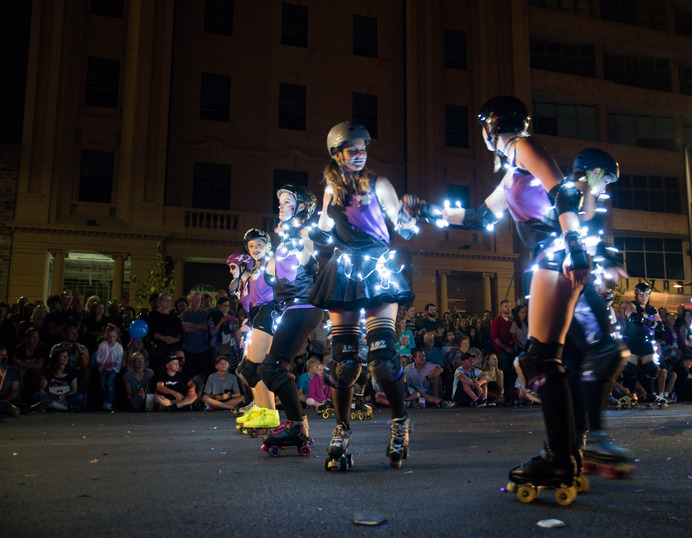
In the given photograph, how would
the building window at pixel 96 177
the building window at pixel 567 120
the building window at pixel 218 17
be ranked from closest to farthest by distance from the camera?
the building window at pixel 96 177 → the building window at pixel 218 17 → the building window at pixel 567 120

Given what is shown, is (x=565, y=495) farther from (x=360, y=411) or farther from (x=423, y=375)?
(x=423, y=375)

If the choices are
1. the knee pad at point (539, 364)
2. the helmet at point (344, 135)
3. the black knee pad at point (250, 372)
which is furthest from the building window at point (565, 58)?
the knee pad at point (539, 364)

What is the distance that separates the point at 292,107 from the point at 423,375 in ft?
49.3

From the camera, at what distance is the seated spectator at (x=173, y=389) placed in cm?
949

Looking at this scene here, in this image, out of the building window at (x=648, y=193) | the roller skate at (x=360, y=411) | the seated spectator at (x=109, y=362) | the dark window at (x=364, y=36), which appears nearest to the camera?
the roller skate at (x=360, y=411)

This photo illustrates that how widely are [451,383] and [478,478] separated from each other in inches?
327

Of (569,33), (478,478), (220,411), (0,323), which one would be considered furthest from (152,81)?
(478,478)

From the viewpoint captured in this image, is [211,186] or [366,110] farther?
[366,110]

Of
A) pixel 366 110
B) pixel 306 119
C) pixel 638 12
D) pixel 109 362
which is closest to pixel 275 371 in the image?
pixel 109 362

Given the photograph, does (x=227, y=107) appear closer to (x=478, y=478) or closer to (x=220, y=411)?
(x=220, y=411)

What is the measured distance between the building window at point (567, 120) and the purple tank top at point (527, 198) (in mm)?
25150

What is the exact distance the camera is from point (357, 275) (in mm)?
3816

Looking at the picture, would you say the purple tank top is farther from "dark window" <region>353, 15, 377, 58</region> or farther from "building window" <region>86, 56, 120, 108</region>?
"dark window" <region>353, 15, 377, 58</region>

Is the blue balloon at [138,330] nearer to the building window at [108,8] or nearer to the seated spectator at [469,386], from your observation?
the seated spectator at [469,386]
